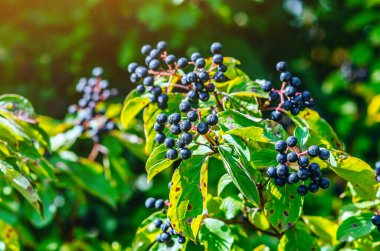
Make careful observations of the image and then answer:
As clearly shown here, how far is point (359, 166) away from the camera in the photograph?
64.2 inches

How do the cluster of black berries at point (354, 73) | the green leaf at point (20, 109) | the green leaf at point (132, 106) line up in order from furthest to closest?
the cluster of black berries at point (354, 73) → the green leaf at point (20, 109) → the green leaf at point (132, 106)

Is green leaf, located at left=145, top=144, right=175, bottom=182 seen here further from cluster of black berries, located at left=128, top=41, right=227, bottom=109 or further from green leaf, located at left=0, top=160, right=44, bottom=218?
green leaf, located at left=0, top=160, right=44, bottom=218

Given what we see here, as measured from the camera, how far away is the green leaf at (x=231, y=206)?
1881mm

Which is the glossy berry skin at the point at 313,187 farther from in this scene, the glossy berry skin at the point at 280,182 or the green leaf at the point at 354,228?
the green leaf at the point at 354,228

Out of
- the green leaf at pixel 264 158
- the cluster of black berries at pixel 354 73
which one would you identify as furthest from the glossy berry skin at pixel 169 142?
the cluster of black berries at pixel 354 73

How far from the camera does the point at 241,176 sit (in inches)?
59.9

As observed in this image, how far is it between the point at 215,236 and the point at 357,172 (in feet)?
1.55

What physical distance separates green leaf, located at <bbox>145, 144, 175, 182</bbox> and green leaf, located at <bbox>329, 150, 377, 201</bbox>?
0.47 metres

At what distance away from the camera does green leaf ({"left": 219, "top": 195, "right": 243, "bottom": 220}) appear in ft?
6.17

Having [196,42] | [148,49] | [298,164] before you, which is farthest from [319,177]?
[196,42]

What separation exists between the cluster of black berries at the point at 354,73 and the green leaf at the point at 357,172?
300 centimetres

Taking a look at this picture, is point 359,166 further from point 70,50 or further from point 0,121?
point 70,50

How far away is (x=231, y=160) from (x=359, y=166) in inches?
15.0

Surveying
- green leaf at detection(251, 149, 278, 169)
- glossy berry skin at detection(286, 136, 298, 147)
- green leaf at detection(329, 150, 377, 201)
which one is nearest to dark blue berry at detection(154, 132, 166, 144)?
green leaf at detection(251, 149, 278, 169)
